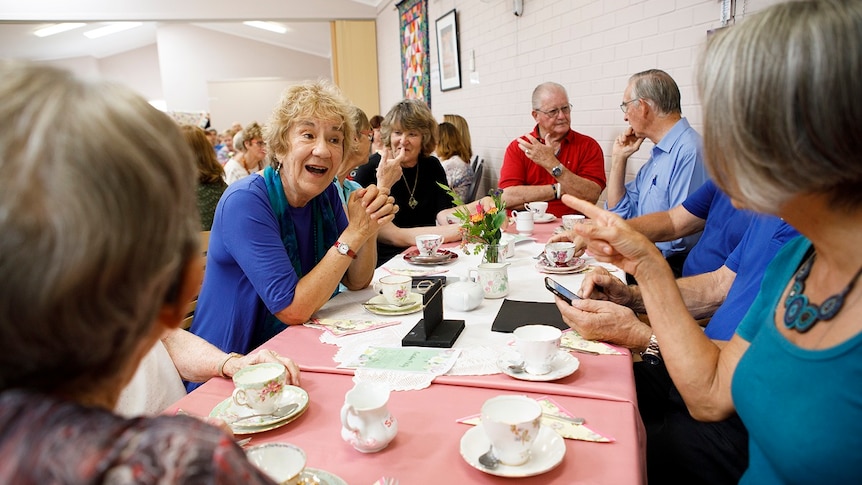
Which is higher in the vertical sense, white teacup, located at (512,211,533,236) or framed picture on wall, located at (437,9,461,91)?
framed picture on wall, located at (437,9,461,91)

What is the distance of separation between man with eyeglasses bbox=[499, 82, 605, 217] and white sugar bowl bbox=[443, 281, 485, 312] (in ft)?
7.24

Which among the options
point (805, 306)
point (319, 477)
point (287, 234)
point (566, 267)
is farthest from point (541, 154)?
point (319, 477)

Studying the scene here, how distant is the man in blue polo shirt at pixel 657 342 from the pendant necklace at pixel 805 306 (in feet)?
1.15

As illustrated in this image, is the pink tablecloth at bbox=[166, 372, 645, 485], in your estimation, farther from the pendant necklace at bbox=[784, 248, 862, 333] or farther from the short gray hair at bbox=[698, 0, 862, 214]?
the short gray hair at bbox=[698, 0, 862, 214]

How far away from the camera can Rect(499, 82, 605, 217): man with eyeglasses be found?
3.78 m

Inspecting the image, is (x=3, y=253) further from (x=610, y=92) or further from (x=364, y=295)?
(x=610, y=92)

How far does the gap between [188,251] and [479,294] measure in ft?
3.90

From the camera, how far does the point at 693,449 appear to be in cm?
146

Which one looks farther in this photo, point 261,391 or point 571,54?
point 571,54

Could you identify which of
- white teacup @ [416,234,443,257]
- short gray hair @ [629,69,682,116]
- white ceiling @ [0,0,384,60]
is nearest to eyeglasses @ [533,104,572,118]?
short gray hair @ [629,69,682,116]

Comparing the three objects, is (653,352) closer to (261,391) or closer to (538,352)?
(538,352)

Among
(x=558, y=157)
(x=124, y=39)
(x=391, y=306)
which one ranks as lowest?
(x=391, y=306)

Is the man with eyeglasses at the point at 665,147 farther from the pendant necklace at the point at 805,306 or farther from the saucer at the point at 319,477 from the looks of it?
the saucer at the point at 319,477

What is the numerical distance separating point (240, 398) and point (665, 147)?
2623mm
